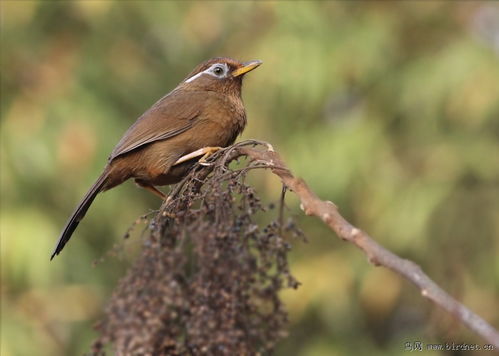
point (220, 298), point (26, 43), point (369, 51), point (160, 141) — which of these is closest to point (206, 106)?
point (160, 141)

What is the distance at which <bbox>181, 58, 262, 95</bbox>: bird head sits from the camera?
15.3 feet

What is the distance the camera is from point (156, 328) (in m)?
2.33

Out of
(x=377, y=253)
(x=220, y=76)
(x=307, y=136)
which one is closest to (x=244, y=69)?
(x=220, y=76)

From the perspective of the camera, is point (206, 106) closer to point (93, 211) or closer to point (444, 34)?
point (93, 211)

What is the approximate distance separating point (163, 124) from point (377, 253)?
2619mm

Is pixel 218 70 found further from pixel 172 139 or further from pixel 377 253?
pixel 377 253

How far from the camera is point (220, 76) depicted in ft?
15.4

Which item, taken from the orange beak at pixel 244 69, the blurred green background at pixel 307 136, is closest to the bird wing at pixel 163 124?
the orange beak at pixel 244 69

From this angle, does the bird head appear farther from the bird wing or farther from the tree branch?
the tree branch

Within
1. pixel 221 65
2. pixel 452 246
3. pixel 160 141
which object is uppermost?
pixel 221 65

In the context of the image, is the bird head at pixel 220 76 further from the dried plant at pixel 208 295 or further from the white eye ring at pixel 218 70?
the dried plant at pixel 208 295

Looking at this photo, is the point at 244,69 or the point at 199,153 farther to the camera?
the point at 244,69

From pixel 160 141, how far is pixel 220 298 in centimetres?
201

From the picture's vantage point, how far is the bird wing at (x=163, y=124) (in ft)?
14.0
